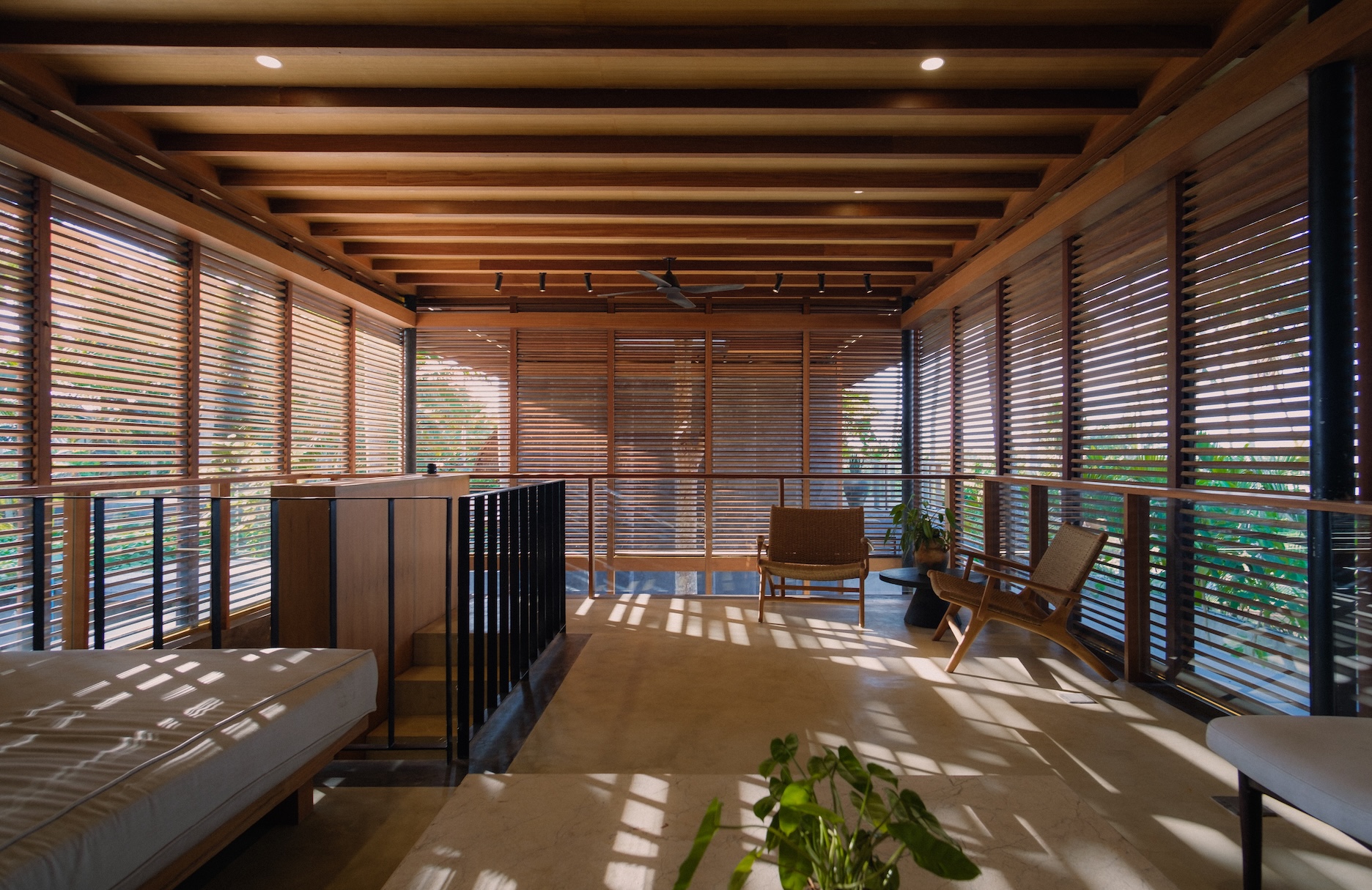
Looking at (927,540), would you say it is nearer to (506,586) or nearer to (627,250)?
(506,586)

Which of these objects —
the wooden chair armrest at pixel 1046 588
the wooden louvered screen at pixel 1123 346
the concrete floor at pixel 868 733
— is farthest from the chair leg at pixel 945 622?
the wooden louvered screen at pixel 1123 346

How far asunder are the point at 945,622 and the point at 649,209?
3.50 metres

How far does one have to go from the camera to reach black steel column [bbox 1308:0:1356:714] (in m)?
2.47

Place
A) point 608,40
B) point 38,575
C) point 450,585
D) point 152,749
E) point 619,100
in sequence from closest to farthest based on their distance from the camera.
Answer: point 152,749, point 450,585, point 38,575, point 608,40, point 619,100

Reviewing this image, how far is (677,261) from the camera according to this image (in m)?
6.20

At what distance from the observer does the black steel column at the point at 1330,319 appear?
2.47 meters

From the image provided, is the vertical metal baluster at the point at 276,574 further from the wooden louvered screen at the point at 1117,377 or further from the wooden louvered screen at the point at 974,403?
the wooden louvered screen at the point at 974,403

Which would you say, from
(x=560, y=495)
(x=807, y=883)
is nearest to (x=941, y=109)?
(x=560, y=495)

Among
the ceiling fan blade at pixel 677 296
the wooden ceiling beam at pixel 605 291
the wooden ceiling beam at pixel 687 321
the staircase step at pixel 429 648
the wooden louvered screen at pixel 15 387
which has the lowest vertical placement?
the staircase step at pixel 429 648

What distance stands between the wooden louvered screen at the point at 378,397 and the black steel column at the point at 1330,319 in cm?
695

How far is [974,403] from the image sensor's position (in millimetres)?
5988

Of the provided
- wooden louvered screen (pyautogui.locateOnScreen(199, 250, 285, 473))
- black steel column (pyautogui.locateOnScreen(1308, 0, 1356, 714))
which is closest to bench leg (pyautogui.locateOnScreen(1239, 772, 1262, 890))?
black steel column (pyautogui.locateOnScreen(1308, 0, 1356, 714))

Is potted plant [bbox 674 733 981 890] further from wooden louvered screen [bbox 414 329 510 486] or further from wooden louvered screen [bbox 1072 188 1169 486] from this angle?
wooden louvered screen [bbox 414 329 510 486]

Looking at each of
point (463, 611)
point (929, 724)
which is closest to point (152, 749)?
point (463, 611)
